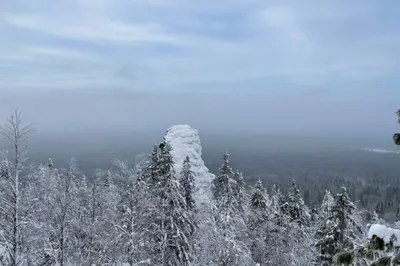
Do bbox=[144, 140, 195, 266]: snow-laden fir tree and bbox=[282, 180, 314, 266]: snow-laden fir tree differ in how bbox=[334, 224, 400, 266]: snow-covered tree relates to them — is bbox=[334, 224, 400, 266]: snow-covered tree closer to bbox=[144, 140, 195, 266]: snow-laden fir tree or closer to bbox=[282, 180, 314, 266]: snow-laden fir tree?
bbox=[144, 140, 195, 266]: snow-laden fir tree

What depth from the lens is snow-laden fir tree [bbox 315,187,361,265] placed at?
83.1 feet

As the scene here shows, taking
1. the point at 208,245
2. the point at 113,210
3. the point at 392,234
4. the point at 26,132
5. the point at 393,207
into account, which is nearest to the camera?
the point at 392,234

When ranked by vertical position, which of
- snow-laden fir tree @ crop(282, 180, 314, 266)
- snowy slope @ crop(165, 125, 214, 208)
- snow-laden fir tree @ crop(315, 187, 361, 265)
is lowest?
snow-laden fir tree @ crop(282, 180, 314, 266)

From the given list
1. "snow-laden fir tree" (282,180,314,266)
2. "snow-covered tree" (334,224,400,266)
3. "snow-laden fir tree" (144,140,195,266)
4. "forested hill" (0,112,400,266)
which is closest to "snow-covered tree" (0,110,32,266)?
"forested hill" (0,112,400,266)

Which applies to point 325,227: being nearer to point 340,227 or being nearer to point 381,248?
point 340,227

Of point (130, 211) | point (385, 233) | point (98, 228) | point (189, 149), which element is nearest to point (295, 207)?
point (189, 149)

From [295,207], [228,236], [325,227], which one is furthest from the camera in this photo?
[295,207]

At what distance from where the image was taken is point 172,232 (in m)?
25.1

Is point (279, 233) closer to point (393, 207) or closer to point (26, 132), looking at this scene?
point (26, 132)

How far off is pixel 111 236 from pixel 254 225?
18243 millimetres

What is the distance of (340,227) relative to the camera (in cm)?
2573

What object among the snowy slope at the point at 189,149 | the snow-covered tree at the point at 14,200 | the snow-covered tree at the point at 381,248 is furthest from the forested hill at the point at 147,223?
the snowy slope at the point at 189,149

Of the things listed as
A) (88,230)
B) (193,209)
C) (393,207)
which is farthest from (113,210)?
Result: (393,207)

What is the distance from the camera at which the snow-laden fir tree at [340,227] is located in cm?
2533
